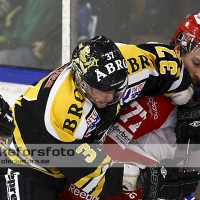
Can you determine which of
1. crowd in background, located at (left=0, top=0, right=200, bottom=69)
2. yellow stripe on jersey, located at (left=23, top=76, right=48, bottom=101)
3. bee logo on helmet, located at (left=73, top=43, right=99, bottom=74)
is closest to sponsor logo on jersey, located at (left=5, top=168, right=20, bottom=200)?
yellow stripe on jersey, located at (left=23, top=76, right=48, bottom=101)

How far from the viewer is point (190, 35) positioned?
228 centimetres

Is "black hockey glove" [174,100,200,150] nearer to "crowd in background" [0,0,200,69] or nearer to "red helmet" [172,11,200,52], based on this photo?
"red helmet" [172,11,200,52]

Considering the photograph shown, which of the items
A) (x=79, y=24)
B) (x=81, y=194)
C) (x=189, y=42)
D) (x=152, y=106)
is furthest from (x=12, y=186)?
(x=79, y=24)

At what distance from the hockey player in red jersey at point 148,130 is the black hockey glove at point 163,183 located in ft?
0.54

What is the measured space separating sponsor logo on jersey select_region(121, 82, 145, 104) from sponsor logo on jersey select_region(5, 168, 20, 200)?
0.51 m

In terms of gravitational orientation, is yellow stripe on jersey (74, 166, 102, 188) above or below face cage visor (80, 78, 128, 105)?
below

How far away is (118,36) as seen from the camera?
2.90 meters

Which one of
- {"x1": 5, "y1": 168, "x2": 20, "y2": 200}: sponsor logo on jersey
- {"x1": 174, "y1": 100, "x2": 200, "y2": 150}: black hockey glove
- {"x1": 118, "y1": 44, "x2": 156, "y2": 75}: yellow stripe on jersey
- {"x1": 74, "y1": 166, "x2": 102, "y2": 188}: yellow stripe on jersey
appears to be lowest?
{"x1": 5, "y1": 168, "x2": 20, "y2": 200}: sponsor logo on jersey

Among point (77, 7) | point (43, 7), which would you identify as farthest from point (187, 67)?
point (43, 7)

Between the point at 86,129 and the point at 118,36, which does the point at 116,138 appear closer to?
the point at 86,129

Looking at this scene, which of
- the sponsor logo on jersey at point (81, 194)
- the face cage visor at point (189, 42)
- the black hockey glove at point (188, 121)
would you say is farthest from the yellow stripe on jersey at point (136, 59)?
the sponsor logo on jersey at point (81, 194)

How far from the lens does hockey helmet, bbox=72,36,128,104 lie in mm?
1935

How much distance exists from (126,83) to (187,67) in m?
0.42

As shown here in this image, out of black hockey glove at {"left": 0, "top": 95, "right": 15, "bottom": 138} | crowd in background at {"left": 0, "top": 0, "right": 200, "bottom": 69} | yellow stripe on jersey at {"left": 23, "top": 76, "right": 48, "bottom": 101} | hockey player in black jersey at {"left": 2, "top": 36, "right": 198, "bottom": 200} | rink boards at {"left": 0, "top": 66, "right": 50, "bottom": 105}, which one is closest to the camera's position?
black hockey glove at {"left": 0, "top": 95, "right": 15, "bottom": 138}
